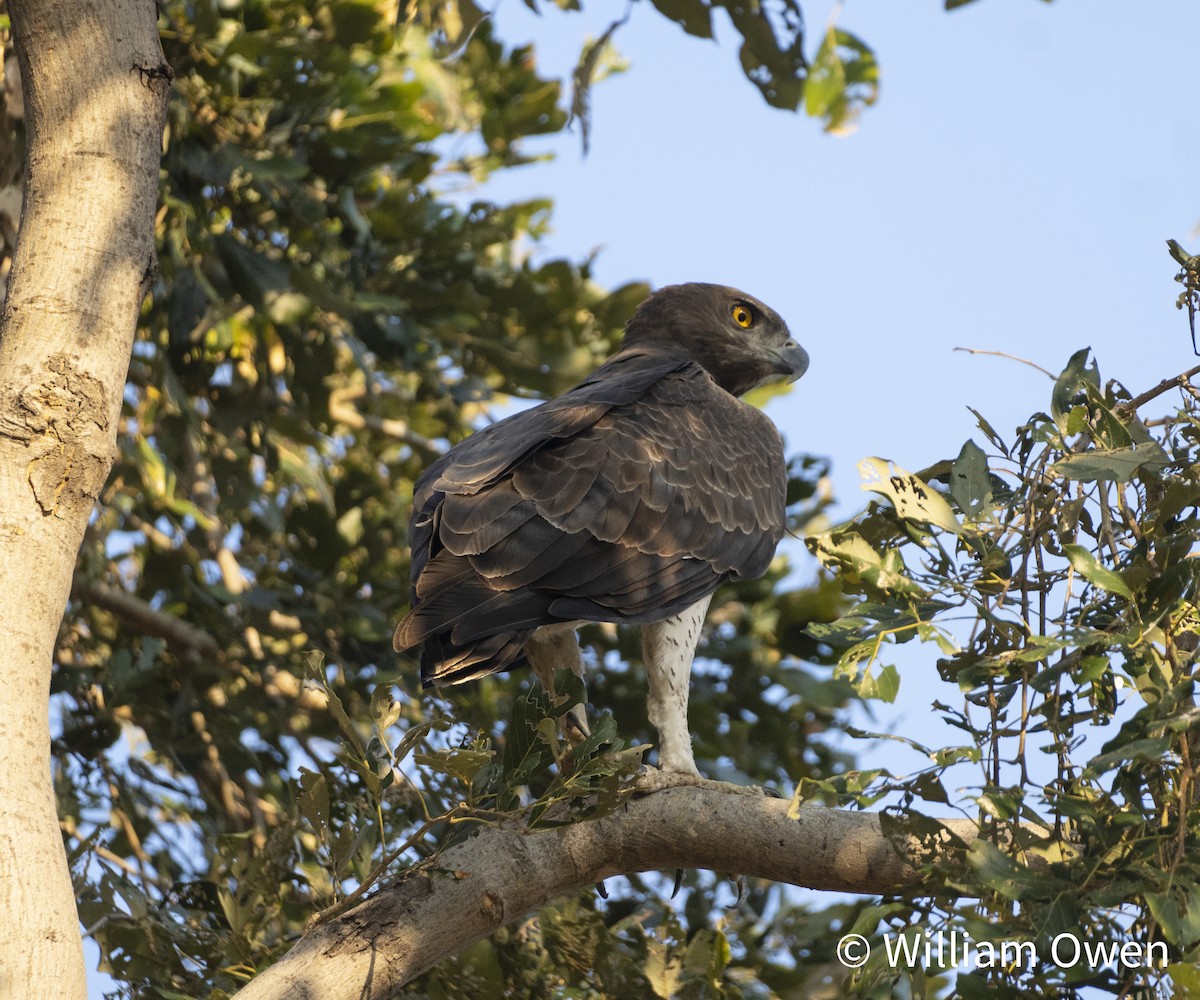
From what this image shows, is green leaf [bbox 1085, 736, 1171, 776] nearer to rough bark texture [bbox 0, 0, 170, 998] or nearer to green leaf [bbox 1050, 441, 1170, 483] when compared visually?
green leaf [bbox 1050, 441, 1170, 483]

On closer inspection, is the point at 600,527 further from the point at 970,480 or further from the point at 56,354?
the point at 56,354

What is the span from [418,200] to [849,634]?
4.34 m

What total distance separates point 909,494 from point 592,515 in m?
1.42

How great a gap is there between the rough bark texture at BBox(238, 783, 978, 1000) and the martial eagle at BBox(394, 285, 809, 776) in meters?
0.56

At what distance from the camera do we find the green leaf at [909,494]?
129 inches

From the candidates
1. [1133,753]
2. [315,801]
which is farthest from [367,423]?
[1133,753]

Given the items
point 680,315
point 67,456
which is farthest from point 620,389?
point 67,456

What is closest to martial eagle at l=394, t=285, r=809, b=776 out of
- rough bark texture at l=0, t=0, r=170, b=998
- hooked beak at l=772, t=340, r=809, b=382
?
hooked beak at l=772, t=340, r=809, b=382

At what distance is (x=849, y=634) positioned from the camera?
127 inches

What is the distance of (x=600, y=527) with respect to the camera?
448 centimetres

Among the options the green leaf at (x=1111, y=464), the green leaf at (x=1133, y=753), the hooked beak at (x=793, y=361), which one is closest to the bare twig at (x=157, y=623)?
the hooked beak at (x=793, y=361)

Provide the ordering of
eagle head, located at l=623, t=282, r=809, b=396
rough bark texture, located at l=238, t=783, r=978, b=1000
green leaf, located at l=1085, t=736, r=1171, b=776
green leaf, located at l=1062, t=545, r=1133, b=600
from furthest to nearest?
eagle head, located at l=623, t=282, r=809, b=396, rough bark texture, located at l=238, t=783, r=978, b=1000, green leaf, located at l=1062, t=545, r=1133, b=600, green leaf, located at l=1085, t=736, r=1171, b=776

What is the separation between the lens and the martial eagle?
4.07 meters

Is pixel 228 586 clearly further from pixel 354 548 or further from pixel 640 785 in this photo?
pixel 640 785
